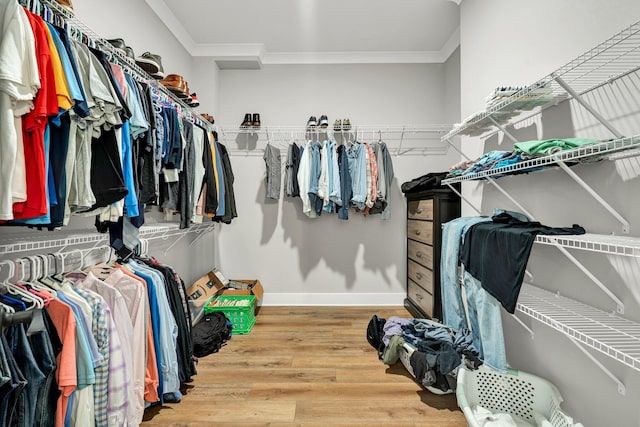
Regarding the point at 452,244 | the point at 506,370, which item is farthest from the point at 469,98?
the point at 506,370

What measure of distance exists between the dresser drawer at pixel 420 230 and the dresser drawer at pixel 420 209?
0.18 ft

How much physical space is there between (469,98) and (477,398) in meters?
1.89

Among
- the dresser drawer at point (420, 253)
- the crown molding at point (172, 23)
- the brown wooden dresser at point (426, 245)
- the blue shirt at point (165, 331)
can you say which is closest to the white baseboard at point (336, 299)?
→ the brown wooden dresser at point (426, 245)

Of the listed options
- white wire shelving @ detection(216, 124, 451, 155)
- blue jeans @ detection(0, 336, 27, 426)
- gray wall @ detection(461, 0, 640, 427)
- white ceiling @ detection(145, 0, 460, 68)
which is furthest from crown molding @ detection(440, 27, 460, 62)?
blue jeans @ detection(0, 336, 27, 426)

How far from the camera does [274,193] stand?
10.8 ft

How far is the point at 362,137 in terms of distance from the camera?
3.51 meters

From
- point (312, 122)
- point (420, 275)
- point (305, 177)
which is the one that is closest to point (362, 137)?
point (312, 122)

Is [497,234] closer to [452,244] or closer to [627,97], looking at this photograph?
[452,244]

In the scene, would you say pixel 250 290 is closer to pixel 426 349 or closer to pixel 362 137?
pixel 426 349

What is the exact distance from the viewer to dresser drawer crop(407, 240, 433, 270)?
277 centimetres

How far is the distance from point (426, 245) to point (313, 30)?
227 centimetres

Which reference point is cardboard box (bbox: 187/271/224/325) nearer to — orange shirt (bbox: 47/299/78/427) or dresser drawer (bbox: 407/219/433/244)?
orange shirt (bbox: 47/299/78/427)

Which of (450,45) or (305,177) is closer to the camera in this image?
(305,177)

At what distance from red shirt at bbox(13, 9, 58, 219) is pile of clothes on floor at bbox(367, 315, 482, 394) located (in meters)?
1.90
